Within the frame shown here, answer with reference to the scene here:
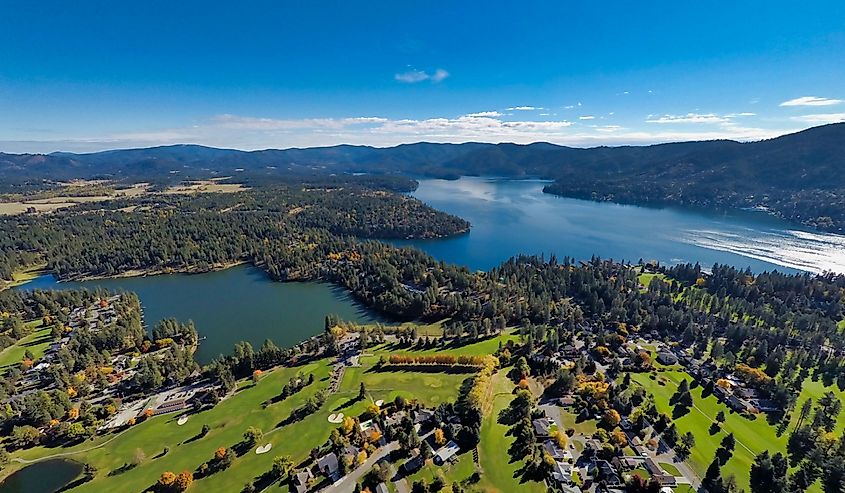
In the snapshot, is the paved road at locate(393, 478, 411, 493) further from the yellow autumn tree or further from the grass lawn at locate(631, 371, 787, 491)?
the grass lawn at locate(631, 371, 787, 491)

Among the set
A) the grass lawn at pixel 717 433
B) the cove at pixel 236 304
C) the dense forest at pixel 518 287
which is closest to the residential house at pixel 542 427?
the grass lawn at pixel 717 433

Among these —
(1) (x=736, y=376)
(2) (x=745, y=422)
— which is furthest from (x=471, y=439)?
(1) (x=736, y=376)

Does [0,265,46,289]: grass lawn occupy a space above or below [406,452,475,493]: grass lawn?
above

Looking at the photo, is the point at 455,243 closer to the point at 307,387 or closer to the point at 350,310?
the point at 350,310

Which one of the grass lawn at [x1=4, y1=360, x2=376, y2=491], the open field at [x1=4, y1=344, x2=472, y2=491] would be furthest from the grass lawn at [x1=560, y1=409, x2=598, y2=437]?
the grass lawn at [x1=4, y1=360, x2=376, y2=491]

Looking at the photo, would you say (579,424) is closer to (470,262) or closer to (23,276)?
(470,262)
